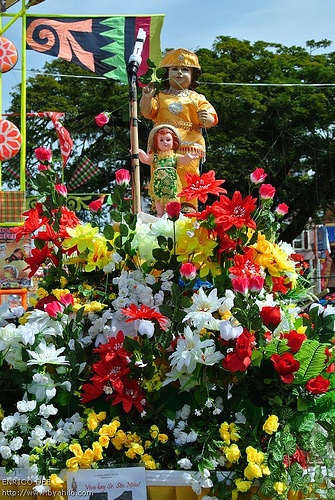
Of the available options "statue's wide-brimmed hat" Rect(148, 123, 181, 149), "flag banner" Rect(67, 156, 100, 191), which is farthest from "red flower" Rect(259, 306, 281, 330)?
"flag banner" Rect(67, 156, 100, 191)

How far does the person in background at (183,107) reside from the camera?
4.77 meters

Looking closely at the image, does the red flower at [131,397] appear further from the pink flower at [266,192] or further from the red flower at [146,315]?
the pink flower at [266,192]

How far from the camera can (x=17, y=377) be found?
2.41m

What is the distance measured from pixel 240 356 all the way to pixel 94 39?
29.7ft

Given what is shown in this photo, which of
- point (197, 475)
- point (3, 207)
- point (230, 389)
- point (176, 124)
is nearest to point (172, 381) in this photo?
point (230, 389)

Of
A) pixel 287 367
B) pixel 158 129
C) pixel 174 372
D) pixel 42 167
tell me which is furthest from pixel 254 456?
pixel 158 129

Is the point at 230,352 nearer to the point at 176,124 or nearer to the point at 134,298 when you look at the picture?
the point at 134,298

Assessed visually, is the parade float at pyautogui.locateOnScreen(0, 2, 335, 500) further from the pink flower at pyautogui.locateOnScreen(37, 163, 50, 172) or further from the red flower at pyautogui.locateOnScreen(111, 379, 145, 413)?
the pink flower at pyautogui.locateOnScreen(37, 163, 50, 172)

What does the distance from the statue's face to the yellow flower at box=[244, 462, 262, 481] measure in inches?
131

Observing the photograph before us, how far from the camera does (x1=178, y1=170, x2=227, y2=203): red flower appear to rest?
2.51 m

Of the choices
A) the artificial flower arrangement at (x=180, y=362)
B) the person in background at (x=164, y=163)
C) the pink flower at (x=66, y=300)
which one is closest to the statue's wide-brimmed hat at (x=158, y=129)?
the person in background at (x=164, y=163)

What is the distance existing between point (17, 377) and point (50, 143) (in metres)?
13.5

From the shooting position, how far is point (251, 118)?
1578cm

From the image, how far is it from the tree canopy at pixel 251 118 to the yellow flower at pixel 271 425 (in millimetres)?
13178
